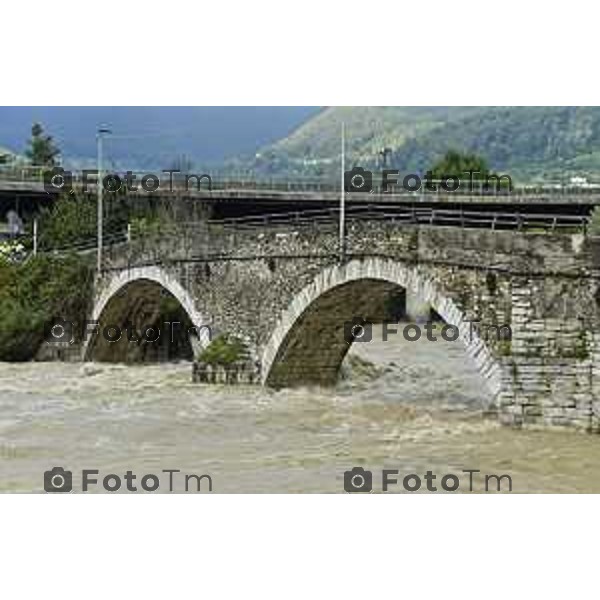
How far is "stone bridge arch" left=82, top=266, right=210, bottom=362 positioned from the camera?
32906 mm

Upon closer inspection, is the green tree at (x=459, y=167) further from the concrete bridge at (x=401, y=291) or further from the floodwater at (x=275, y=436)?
the floodwater at (x=275, y=436)

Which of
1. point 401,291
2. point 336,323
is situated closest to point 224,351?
point 336,323

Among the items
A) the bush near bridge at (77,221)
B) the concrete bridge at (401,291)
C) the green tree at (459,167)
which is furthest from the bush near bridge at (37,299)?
the green tree at (459,167)

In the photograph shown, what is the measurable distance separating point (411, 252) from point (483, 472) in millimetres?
6299

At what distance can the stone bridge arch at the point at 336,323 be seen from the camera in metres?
20.2

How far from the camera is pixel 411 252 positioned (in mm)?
21719

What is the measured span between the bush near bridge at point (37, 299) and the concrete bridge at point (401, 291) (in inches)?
153

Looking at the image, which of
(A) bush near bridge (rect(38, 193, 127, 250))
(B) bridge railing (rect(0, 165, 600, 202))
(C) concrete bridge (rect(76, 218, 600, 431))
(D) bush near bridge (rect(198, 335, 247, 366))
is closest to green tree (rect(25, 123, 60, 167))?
(B) bridge railing (rect(0, 165, 600, 202))

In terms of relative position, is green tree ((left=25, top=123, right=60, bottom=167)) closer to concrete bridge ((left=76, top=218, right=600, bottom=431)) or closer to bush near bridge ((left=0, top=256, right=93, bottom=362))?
bush near bridge ((left=0, top=256, right=93, bottom=362))

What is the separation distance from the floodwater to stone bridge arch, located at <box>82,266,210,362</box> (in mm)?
3408

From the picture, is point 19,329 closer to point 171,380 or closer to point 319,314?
point 171,380

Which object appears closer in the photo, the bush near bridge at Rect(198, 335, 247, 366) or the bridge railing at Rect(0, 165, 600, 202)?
the bush near bridge at Rect(198, 335, 247, 366)

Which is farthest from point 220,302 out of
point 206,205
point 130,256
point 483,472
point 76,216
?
point 206,205

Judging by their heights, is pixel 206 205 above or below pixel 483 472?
above
